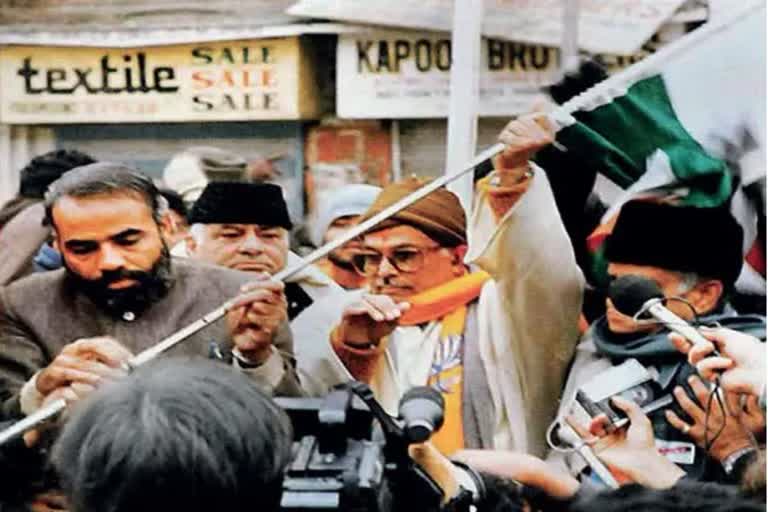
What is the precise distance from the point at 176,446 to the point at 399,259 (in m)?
1.32

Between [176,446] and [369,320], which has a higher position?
[176,446]

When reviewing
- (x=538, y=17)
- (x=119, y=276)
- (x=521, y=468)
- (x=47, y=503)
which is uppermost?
(x=538, y=17)

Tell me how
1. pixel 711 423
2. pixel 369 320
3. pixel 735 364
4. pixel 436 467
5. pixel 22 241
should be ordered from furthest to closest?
pixel 22 241
pixel 369 320
pixel 711 423
pixel 735 364
pixel 436 467

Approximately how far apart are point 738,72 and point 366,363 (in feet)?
2.73

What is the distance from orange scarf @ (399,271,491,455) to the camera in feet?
8.77

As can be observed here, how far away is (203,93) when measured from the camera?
2.94 m

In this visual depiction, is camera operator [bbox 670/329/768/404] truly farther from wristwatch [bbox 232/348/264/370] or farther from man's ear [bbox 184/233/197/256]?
man's ear [bbox 184/233/197/256]

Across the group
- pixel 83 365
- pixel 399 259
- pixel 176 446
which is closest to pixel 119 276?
pixel 83 365

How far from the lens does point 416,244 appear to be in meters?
2.75

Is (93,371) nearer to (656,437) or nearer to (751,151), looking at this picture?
(656,437)

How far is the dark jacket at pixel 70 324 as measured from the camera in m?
2.66

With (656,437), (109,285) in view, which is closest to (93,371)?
(109,285)

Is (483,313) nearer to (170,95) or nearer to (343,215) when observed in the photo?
(343,215)

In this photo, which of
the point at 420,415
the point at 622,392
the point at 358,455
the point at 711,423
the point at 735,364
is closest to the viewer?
the point at 358,455
